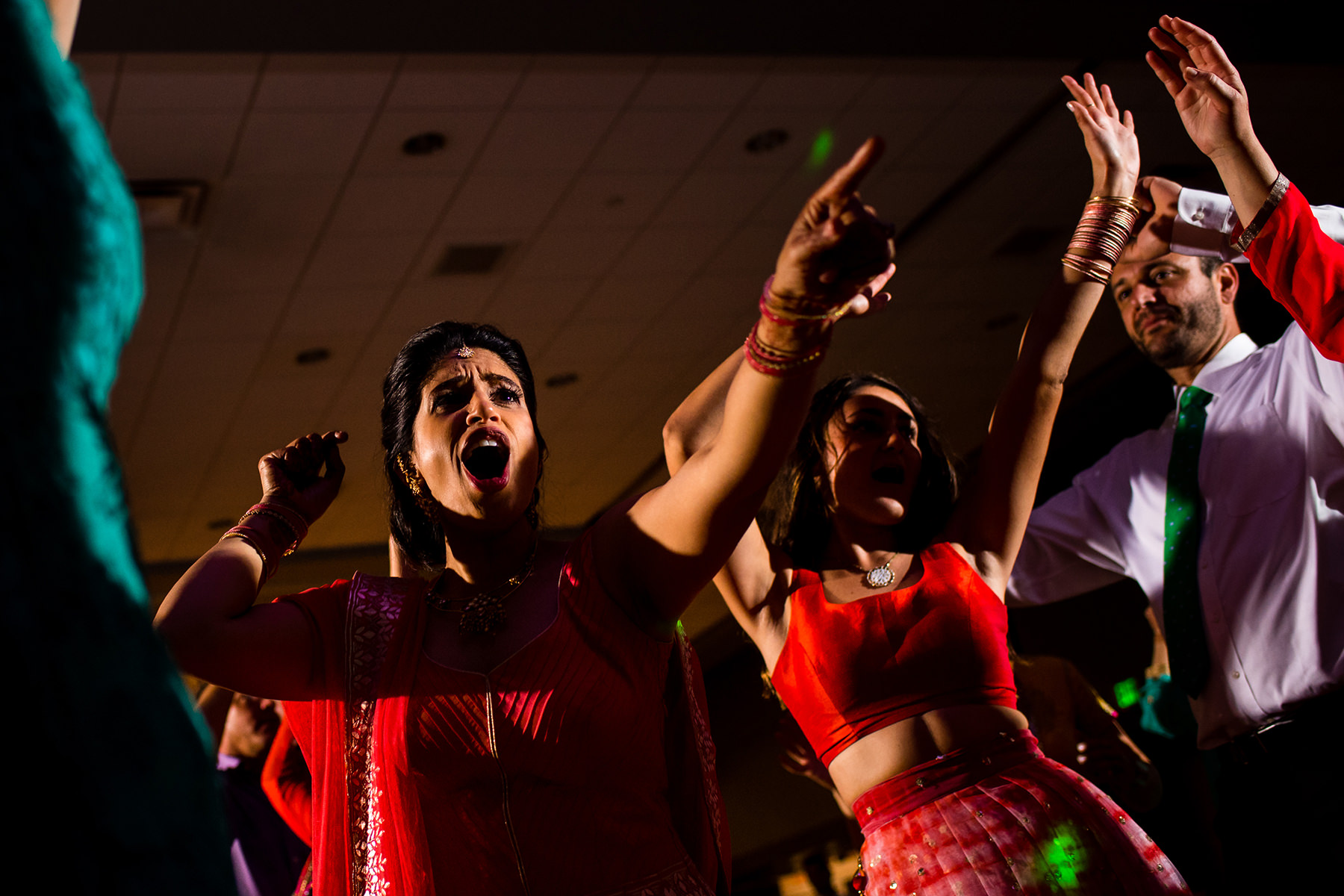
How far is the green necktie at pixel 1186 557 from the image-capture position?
2340 mm

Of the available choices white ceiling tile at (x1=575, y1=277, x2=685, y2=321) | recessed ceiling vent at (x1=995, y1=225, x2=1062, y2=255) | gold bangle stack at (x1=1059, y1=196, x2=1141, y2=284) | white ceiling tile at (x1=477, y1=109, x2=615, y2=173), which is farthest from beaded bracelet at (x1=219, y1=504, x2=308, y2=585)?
recessed ceiling vent at (x1=995, y1=225, x2=1062, y2=255)

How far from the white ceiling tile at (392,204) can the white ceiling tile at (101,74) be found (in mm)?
1064

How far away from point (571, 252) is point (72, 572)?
5.58 metres

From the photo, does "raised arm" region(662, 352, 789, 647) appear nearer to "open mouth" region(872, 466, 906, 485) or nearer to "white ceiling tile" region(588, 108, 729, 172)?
"open mouth" region(872, 466, 906, 485)

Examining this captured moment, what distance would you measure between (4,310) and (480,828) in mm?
852

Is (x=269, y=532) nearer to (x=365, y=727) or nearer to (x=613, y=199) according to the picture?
(x=365, y=727)

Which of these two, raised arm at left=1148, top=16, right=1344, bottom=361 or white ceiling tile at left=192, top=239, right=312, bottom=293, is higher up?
white ceiling tile at left=192, top=239, right=312, bottom=293

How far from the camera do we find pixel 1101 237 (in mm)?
1791

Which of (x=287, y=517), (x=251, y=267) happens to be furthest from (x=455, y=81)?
(x=287, y=517)

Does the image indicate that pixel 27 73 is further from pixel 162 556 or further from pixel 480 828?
pixel 162 556

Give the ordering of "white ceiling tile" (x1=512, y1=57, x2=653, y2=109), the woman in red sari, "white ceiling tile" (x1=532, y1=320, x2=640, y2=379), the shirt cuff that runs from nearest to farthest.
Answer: the woman in red sari
the shirt cuff
"white ceiling tile" (x1=512, y1=57, x2=653, y2=109)
"white ceiling tile" (x1=532, y1=320, x2=640, y2=379)

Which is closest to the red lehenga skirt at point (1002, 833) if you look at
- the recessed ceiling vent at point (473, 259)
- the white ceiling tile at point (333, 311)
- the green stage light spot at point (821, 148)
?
the green stage light spot at point (821, 148)

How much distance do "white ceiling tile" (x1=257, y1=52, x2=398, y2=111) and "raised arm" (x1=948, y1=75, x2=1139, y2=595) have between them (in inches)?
120

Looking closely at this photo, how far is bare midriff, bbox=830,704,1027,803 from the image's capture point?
1.67m
